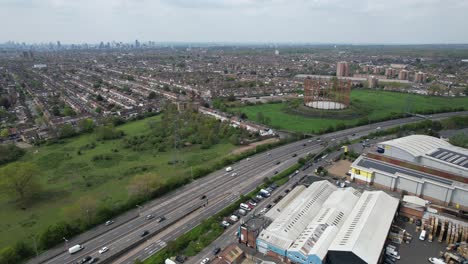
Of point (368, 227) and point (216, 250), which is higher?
point (368, 227)

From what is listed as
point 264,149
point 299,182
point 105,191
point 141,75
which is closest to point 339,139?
point 264,149

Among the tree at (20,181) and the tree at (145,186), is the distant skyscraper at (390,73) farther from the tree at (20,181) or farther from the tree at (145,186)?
the tree at (20,181)

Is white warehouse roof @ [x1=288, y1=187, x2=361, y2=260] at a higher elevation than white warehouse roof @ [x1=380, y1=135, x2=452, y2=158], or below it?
below

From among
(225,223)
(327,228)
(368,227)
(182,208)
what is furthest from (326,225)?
(182,208)

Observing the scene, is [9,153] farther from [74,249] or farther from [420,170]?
[420,170]

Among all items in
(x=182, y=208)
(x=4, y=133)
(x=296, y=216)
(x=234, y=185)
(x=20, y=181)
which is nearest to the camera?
(x=296, y=216)

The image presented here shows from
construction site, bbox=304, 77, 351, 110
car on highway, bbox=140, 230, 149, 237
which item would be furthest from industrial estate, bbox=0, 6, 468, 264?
construction site, bbox=304, 77, 351, 110

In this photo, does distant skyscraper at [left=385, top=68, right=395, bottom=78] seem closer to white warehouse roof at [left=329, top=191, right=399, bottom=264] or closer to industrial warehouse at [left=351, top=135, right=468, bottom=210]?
industrial warehouse at [left=351, top=135, right=468, bottom=210]
